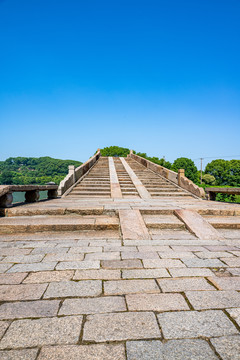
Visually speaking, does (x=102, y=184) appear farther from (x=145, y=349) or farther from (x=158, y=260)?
(x=145, y=349)

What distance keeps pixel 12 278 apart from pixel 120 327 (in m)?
1.46

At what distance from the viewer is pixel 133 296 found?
2010 millimetres

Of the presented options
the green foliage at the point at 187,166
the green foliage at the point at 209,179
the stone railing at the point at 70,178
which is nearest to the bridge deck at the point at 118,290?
the stone railing at the point at 70,178

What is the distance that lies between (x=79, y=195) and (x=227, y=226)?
18.7 ft

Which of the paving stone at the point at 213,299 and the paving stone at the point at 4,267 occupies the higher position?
the paving stone at the point at 4,267

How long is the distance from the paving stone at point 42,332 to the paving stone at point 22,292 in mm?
358

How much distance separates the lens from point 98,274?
2443 millimetres

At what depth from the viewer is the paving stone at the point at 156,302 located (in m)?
1.83

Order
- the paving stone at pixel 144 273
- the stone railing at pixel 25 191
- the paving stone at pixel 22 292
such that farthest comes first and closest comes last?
the stone railing at pixel 25 191 → the paving stone at pixel 144 273 → the paving stone at pixel 22 292

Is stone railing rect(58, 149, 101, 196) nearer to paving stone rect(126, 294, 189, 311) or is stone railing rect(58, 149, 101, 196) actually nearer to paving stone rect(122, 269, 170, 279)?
paving stone rect(122, 269, 170, 279)

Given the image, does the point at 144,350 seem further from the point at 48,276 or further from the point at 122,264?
the point at 48,276

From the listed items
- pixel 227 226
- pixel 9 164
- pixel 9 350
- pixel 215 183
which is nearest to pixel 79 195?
pixel 227 226

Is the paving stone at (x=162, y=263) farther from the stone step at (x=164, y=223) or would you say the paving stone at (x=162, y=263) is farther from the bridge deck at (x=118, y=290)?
the stone step at (x=164, y=223)

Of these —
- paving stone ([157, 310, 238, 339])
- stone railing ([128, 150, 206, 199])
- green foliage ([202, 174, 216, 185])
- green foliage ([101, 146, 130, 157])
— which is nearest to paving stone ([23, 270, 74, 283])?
paving stone ([157, 310, 238, 339])
